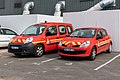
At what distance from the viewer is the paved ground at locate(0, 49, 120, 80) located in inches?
296

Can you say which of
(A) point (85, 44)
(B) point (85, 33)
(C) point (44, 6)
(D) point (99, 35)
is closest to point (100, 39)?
(D) point (99, 35)

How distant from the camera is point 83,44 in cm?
1023

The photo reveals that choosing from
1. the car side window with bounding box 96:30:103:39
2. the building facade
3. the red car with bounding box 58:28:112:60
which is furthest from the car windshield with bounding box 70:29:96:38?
the building facade

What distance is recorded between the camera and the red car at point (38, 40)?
1098 centimetres

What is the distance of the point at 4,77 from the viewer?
7477 mm

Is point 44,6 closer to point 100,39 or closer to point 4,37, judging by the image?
point 4,37

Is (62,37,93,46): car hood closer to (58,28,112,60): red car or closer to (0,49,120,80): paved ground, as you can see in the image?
(58,28,112,60): red car

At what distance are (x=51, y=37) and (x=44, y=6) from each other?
37.9ft

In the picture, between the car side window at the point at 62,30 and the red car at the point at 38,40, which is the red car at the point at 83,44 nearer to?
the red car at the point at 38,40

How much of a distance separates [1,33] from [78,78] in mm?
8362

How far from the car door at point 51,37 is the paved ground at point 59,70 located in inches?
49.6

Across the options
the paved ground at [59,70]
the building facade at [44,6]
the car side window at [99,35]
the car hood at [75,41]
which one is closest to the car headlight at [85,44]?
the car hood at [75,41]

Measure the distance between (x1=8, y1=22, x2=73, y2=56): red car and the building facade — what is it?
8.16 metres

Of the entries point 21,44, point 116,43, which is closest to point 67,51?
point 21,44
